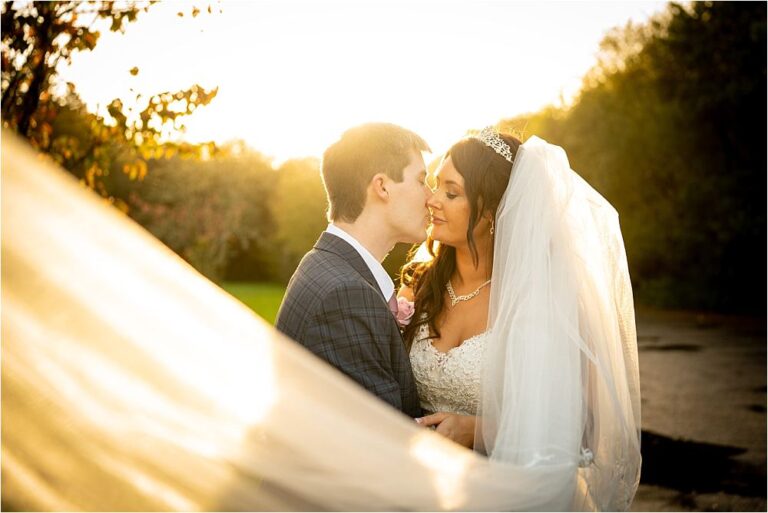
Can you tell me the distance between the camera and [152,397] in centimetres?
171

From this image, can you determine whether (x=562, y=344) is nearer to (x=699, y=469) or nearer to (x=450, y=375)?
(x=450, y=375)

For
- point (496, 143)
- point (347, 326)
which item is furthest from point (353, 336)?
point (496, 143)

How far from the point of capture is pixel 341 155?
11.1ft

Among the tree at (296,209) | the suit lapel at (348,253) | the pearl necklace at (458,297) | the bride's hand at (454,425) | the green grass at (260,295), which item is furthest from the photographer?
the tree at (296,209)

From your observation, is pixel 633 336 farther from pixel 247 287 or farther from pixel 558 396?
pixel 247 287

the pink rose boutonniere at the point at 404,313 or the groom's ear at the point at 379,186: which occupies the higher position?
the groom's ear at the point at 379,186

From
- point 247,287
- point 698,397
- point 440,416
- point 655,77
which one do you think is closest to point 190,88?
point 440,416

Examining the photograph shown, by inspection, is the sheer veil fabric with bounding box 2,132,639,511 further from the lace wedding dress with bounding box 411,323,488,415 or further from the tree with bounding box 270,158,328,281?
Answer: the tree with bounding box 270,158,328,281

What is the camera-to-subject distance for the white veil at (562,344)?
2.79 meters

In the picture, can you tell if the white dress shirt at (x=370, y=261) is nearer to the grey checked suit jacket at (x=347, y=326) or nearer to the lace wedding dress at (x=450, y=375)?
the grey checked suit jacket at (x=347, y=326)

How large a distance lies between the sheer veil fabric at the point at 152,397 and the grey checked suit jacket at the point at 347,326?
655mm

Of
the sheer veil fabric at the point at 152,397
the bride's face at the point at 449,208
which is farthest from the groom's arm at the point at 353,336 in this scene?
the bride's face at the point at 449,208

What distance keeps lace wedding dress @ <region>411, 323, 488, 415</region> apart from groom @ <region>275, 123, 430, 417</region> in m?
0.34

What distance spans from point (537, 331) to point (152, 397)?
5.46ft
